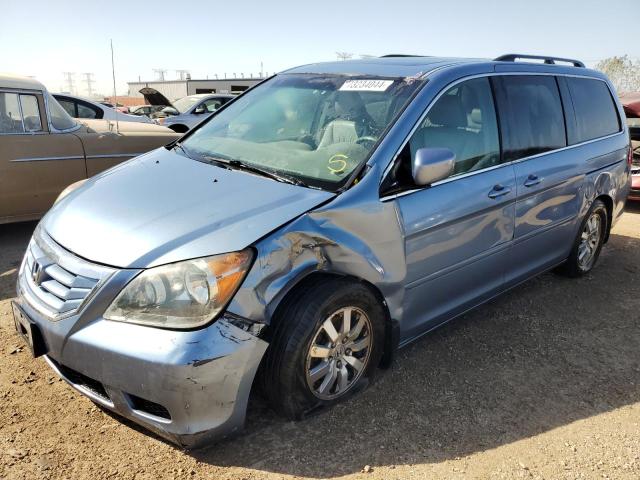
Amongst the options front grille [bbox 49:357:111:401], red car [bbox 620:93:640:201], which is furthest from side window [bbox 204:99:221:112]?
front grille [bbox 49:357:111:401]

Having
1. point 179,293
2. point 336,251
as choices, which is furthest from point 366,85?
point 179,293

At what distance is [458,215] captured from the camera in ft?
10.3

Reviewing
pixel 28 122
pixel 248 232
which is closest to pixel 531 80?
pixel 248 232

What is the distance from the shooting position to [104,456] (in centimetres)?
243

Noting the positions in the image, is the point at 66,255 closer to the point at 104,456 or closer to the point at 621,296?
the point at 104,456

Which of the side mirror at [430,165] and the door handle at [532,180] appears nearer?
the side mirror at [430,165]

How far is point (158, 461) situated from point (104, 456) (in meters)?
0.25

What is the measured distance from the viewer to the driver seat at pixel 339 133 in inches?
121

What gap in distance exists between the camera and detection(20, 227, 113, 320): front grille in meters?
2.31

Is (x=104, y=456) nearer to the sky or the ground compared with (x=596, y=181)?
nearer to the ground

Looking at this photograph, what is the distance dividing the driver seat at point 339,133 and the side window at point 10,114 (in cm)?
365

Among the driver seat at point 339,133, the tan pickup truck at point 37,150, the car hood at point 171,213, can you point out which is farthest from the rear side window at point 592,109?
the tan pickup truck at point 37,150

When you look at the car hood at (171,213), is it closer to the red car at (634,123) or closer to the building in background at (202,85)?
the red car at (634,123)

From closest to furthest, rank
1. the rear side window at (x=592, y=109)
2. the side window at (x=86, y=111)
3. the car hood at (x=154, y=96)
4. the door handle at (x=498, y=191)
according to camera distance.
Result: the door handle at (x=498, y=191) → the rear side window at (x=592, y=109) → the side window at (x=86, y=111) → the car hood at (x=154, y=96)
